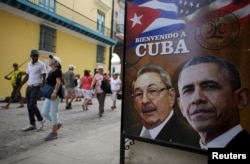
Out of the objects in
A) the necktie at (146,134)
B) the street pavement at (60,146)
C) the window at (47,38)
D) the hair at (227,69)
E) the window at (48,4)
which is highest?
the window at (48,4)

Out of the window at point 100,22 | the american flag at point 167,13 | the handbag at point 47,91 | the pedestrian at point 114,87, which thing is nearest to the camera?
the american flag at point 167,13

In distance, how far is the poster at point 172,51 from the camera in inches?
93.0

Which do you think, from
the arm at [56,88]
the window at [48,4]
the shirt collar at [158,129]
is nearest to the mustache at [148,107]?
the shirt collar at [158,129]

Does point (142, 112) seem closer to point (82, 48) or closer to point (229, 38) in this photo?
point (229, 38)

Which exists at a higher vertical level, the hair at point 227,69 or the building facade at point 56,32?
the building facade at point 56,32

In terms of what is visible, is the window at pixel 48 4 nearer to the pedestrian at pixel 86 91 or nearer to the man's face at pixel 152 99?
the pedestrian at pixel 86 91

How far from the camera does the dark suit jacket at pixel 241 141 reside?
2375 millimetres

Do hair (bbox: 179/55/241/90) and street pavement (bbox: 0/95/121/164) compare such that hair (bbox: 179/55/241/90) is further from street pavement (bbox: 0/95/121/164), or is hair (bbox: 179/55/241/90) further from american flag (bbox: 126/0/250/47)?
street pavement (bbox: 0/95/121/164)

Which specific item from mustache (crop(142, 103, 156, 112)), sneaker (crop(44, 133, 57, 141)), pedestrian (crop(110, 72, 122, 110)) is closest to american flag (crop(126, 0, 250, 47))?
mustache (crop(142, 103, 156, 112))

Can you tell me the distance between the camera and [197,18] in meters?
2.56

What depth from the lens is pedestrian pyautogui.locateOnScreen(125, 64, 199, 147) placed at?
274 centimetres

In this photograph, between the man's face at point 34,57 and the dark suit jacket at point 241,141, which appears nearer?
the dark suit jacket at point 241,141

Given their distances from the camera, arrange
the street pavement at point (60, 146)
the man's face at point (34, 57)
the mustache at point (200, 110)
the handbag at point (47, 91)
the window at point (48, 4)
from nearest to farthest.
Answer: the mustache at point (200, 110)
the street pavement at point (60, 146)
the handbag at point (47, 91)
the man's face at point (34, 57)
the window at point (48, 4)

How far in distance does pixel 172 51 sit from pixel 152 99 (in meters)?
0.58
